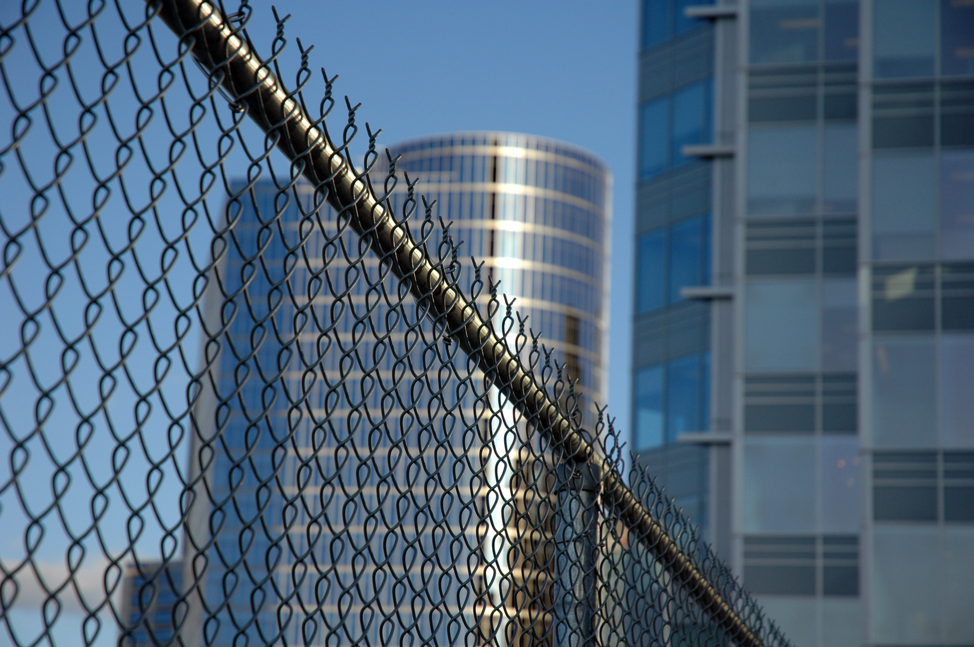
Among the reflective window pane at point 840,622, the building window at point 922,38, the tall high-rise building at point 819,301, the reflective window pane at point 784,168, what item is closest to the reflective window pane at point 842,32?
the tall high-rise building at point 819,301

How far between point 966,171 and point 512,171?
3220 inches

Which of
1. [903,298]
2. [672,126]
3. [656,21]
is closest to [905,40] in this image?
[903,298]

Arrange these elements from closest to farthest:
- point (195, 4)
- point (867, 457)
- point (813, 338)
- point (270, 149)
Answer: point (195, 4) → point (270, 149) → point (867, 457) → point (813, 338)

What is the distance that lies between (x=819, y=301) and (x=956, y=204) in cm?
471

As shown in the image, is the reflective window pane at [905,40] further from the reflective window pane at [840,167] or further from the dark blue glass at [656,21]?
the dark blue glass at [656,21]

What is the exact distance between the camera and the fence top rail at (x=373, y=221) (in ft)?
5.98

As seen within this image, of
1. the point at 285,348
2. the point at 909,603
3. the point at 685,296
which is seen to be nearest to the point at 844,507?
the point at 909,603

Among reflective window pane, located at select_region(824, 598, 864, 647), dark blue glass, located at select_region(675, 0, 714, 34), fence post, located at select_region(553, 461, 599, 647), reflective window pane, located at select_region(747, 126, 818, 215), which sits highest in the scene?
dark blue glass, located at select_region(675, 0, 714, 34)

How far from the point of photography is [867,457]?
23047mm

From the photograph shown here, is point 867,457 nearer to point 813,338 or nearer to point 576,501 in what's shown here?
point 813,338

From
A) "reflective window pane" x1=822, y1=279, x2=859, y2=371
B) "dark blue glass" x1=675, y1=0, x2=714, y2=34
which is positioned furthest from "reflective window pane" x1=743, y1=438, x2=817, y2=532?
"dark blue glass" x1=675, y1=0, x2=714, y2=34

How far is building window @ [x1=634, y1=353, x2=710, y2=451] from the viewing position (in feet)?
98.5

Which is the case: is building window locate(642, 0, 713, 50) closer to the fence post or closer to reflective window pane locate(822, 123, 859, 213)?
reflective window pane locate(822, 123, 859, 213)

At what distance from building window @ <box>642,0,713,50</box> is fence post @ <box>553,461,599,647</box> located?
31.5m
